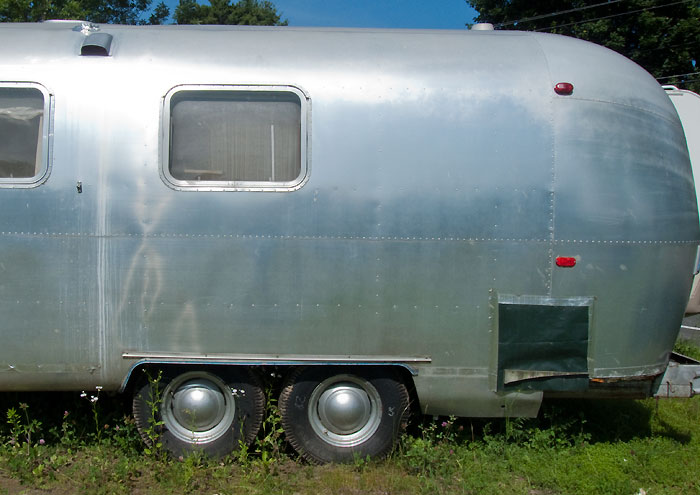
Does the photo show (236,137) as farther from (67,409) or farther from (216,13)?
(216,13)

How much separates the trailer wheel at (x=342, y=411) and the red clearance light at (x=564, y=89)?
2.35m

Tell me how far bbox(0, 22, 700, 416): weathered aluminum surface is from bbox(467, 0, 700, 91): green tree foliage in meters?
18.0

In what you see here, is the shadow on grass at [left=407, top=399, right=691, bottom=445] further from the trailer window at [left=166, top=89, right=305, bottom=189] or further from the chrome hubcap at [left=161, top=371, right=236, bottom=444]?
the trailer window at [left=166, top=89, right=305, bottom=189]

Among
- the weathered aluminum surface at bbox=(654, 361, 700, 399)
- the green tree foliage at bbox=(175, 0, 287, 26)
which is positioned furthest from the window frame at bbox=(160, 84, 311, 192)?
the green tree foliage at bbox=(175, 0, 287, 26)

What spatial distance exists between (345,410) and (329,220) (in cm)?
142

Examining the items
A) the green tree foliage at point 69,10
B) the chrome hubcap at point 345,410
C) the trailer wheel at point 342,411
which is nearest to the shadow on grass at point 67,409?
the trailer wheel at point 342,411

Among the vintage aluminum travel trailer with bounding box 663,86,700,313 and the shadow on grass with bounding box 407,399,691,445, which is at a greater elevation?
the vintage aluminum travel trailer with bounding box 663,86,700,313

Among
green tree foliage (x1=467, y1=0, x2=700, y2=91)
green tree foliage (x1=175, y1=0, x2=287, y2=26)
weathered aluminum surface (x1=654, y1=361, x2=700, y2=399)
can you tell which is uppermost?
green tree foliage (x1=175, y1=0, x2=287, y2=26)

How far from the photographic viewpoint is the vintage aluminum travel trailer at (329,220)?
395 cm

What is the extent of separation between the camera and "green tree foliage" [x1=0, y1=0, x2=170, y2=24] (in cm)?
1930

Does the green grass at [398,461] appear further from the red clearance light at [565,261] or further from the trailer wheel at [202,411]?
the red clearance light at [565,261]

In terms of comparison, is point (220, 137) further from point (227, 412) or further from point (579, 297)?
point (579, 297)

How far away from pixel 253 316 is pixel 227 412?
861 mm

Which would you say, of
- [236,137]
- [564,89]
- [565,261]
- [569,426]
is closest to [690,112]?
[564,89]
